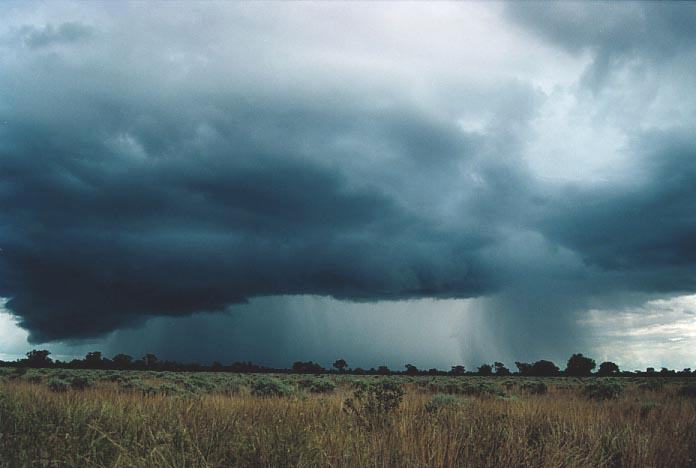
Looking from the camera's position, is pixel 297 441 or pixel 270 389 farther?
pixel 270 389

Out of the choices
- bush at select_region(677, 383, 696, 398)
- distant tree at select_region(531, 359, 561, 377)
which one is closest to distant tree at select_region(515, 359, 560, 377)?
distant tree at select_region(531, 359, 561, 377)

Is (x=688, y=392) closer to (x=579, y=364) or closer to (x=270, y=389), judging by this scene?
(x=270, y=389)

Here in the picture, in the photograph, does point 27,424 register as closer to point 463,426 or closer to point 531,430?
point 463,426

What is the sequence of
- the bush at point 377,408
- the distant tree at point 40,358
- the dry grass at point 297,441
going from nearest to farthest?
1. the dry grass at point 297,441
2. the bush at point 377,408
3. the distant tree at point 40,358

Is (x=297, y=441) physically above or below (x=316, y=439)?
below

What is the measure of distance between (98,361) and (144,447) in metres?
109

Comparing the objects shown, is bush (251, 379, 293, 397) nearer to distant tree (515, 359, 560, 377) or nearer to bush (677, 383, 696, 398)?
bush (677, 383, 696, 398)

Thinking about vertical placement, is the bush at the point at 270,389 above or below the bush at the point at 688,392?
below

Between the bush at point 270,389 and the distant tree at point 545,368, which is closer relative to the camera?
the bush at point 270,389

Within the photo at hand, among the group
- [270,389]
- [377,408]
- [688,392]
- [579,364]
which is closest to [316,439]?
[377,408]

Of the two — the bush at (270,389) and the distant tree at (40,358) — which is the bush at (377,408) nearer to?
the bush at (270,389)

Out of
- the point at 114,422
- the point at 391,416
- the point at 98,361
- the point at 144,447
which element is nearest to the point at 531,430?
the point at 391,416

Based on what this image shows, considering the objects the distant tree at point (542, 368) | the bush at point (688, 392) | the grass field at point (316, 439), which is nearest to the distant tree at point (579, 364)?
the distant tree at point (542, 368)

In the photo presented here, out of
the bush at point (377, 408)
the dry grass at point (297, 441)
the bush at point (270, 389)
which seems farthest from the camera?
the bush at point (270, 389)
